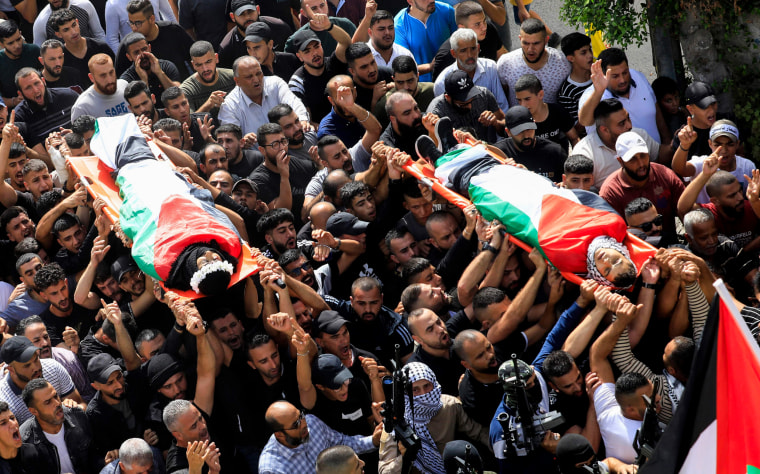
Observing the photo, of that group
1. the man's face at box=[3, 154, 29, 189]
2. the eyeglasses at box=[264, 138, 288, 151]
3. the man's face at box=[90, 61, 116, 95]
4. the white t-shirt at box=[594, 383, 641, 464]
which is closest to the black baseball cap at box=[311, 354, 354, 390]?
the white t-shirt at box=[594, 383, 641, 464]

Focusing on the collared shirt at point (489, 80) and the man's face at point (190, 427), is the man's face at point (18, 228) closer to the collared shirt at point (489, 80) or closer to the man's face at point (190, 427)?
the man's face at point (190, 427)

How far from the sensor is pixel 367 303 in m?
7.91

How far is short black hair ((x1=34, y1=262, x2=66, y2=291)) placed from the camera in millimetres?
8664

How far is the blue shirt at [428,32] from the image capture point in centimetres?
1108

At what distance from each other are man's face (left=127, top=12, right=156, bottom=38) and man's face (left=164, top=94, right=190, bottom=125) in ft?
5.43

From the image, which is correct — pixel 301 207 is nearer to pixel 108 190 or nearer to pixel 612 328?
pixel 108 190

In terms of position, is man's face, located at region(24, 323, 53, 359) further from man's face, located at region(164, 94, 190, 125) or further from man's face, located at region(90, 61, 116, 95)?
man's face, located at region(90, 61, 116, 95)

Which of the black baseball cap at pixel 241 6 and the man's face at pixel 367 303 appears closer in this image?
the man's face at pixel 367 303

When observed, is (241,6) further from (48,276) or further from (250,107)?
(48,276)

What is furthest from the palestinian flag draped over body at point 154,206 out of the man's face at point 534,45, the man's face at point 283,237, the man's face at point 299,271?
the man's face at point 534,45

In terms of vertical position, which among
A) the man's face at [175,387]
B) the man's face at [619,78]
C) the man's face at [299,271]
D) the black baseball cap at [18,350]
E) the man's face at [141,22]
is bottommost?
the black baseball cap at [18,350]

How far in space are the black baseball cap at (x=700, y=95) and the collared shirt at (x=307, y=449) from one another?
12.9 feet

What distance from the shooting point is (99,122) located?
9703 millimetres

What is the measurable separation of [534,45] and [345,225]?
261 centimetres
